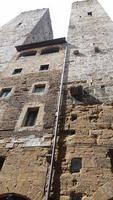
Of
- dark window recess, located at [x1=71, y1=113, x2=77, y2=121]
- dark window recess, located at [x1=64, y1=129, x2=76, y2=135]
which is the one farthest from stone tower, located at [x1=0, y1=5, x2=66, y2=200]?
dark window recess, located at [x1=71, y1=113, x2=77, y2=121]

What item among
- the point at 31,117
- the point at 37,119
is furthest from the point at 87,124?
the point at 31,117

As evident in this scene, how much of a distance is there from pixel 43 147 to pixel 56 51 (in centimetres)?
772

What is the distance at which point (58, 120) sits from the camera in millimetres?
9570

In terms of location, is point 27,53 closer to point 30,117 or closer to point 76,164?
point 30,117

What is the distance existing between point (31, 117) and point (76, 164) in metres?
3.09

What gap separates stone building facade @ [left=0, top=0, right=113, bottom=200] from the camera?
24.7 ft

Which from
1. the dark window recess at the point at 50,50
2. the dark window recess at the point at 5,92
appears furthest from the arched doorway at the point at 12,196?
the dark window recess at the point at 50,50

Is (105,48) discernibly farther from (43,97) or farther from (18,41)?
(18,41)

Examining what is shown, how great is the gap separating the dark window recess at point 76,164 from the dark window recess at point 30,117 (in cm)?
250

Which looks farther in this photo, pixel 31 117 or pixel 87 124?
pixel 31 117

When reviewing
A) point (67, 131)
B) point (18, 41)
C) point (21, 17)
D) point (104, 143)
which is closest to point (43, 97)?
point (67, 131)

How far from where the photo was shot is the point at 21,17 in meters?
25.6

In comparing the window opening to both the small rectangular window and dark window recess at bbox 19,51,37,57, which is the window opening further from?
the small rectangular window

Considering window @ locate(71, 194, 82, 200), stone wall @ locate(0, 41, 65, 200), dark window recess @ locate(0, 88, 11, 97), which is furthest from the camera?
dark window recess @ locate(0, 88, 11, 97)
